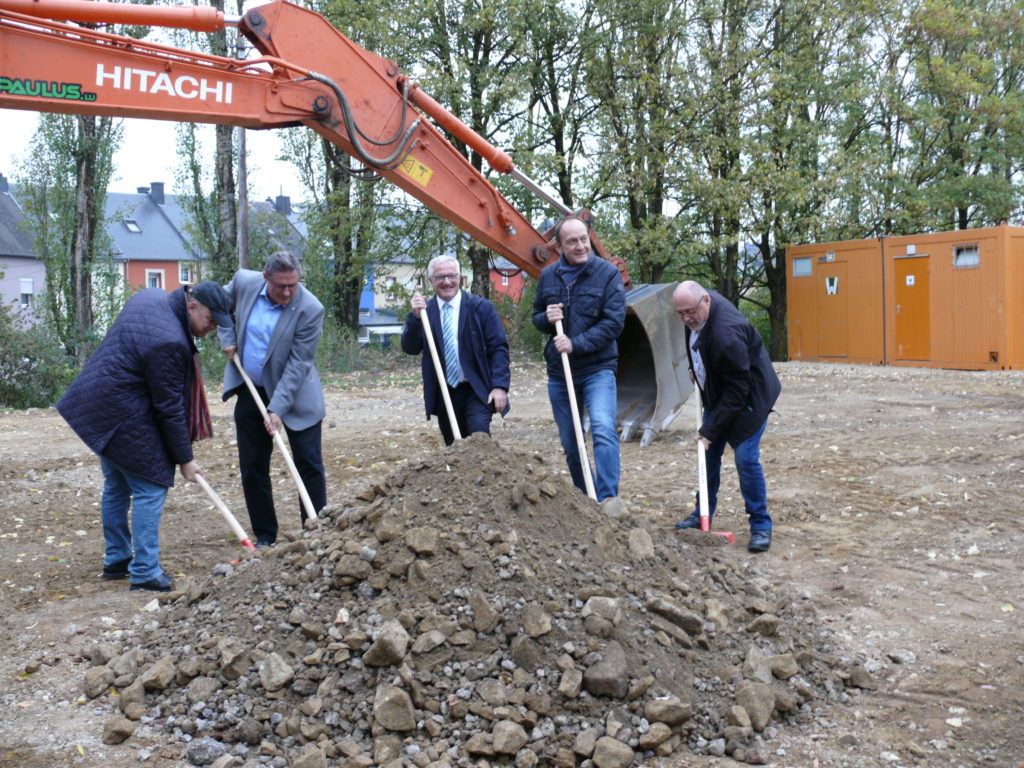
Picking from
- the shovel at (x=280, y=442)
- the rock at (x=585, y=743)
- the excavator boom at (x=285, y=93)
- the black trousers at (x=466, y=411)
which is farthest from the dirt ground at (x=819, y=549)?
the excavator boom at (x=285, y=93)

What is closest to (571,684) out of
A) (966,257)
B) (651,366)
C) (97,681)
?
(97,681)

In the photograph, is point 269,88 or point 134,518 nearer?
point 134,518

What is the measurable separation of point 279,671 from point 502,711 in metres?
0.86

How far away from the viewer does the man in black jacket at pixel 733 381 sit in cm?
537

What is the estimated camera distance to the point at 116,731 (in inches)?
134

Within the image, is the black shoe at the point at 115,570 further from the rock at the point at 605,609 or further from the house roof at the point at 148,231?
the house roof at the point at 148,231

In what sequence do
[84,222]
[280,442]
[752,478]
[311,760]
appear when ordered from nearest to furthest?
[311,760]
[280,442]
[752,478]
[84,222]

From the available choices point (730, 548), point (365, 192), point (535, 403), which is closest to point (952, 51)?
point (365, 192)

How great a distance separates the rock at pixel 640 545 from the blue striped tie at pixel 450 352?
1735mm

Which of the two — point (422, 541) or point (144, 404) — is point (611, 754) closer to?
point (422, 541)

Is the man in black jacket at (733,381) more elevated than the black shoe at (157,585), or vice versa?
the man in black jacket at (733,381)

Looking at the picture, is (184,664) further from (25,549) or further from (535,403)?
(535,403)

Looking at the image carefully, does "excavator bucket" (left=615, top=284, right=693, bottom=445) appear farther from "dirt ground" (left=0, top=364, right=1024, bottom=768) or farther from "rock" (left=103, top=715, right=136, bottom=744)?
"rock" (left=103, top=715, right=136, bottom=744)

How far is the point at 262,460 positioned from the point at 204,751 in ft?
7.69
